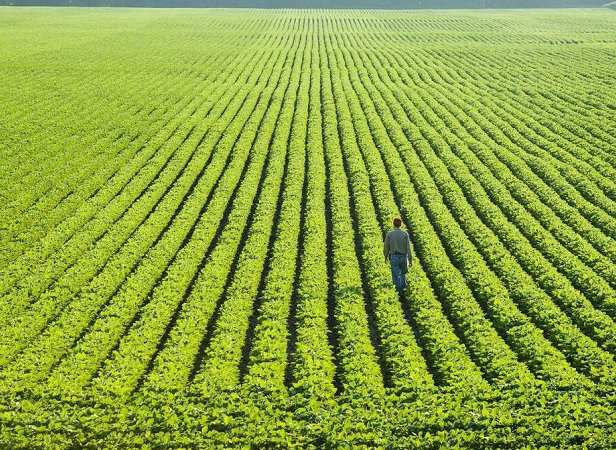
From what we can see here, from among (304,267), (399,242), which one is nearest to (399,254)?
(399,242)

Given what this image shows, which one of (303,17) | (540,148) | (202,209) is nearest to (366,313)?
(202,209)

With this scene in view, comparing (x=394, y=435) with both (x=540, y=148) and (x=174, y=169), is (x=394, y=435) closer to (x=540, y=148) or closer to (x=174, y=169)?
(x=174, y=169)

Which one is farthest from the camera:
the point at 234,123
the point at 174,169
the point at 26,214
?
the point at 234,123

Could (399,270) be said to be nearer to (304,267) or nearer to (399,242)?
(399,242)

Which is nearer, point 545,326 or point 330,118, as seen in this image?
point 545,326

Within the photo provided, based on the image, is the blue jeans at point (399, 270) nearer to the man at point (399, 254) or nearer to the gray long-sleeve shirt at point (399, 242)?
the man at point (399, 254)
